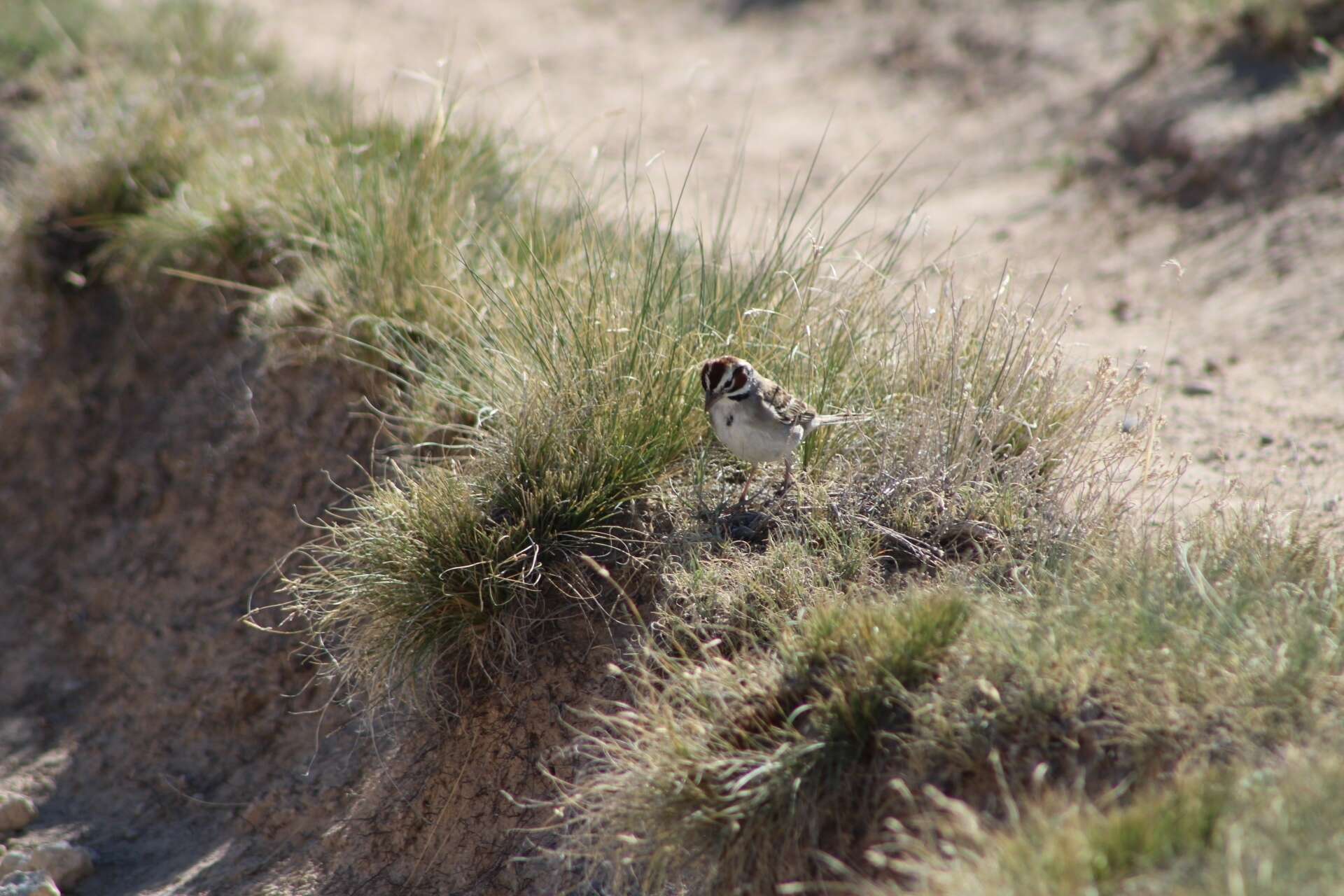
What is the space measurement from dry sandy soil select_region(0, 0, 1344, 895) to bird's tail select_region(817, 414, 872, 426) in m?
1.06

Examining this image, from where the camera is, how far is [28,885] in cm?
416

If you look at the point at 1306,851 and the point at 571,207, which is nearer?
the point at 1306,851

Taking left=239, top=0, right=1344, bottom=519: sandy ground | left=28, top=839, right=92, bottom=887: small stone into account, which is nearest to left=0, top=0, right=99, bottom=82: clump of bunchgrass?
left=239, top=0, right=1344, bottom=519: sandy ground

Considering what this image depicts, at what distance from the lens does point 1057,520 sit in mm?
3773

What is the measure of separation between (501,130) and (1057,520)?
161 inches

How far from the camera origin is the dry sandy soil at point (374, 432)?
170 inches

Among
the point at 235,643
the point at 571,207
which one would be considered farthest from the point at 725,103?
the point at 235,643

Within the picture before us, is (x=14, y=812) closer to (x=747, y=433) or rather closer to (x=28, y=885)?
(x=28, y=885)

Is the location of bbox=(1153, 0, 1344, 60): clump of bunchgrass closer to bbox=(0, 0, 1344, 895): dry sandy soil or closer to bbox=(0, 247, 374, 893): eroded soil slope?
bbox=(0, 0, 1344, 895): dry sandy soil

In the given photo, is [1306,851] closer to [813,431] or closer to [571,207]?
[813,431]

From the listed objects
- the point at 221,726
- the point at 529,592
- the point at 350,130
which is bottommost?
the point at 221,726

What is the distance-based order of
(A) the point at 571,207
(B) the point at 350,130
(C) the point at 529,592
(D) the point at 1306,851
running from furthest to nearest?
1. (B) the point at 350,130
2. (A) the point at 571,207
3. (C) the point at 529,592
4. (D) the point at 1306,851

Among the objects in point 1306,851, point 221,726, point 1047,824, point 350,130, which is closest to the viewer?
point 1306,851

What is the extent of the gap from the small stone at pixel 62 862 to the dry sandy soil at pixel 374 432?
0.10 meters
